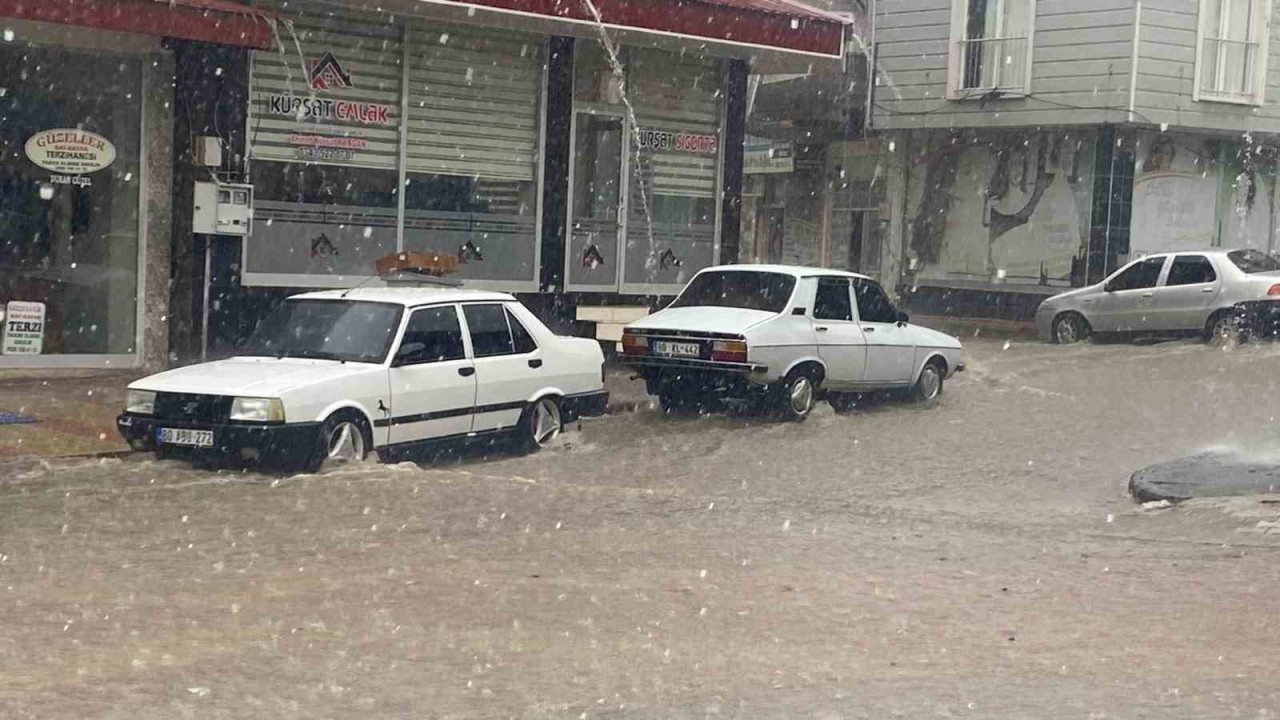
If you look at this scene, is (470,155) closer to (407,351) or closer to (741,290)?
(741,290)

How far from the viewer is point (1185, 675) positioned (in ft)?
21.1

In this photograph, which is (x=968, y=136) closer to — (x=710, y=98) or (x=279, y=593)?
(x=710, y=98)

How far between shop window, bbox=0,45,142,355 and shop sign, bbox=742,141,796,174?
66.6 ft

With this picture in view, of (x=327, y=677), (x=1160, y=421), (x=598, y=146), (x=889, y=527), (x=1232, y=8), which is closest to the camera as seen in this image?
(x=327, y=677)

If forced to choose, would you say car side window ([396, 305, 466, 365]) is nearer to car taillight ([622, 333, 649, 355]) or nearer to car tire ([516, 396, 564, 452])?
car tire ([516, 396, 564, 452])

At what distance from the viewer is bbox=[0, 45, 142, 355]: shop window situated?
15781 mm

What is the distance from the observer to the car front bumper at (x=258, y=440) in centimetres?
1093

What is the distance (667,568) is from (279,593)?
6.62 feet

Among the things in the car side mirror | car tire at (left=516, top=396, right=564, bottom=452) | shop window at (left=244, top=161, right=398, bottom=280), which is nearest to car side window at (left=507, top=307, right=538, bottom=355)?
car tire at (left=516, top=396, right=564, bottom=452)

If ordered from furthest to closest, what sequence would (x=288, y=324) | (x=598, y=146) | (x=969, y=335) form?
(x=969, y=335) < (x=598, y=146) < (x=288, y=324)

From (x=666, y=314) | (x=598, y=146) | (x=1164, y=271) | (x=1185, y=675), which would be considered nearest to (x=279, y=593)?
(x=1185, y=675)

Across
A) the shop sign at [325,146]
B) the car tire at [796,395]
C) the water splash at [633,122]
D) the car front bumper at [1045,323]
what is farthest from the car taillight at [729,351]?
the car front bumper at [1045,323]

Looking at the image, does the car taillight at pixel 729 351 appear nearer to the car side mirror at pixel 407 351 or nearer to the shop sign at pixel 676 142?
the car side mirror at pixel 407 351

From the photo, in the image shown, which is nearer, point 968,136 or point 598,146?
point 598,146
